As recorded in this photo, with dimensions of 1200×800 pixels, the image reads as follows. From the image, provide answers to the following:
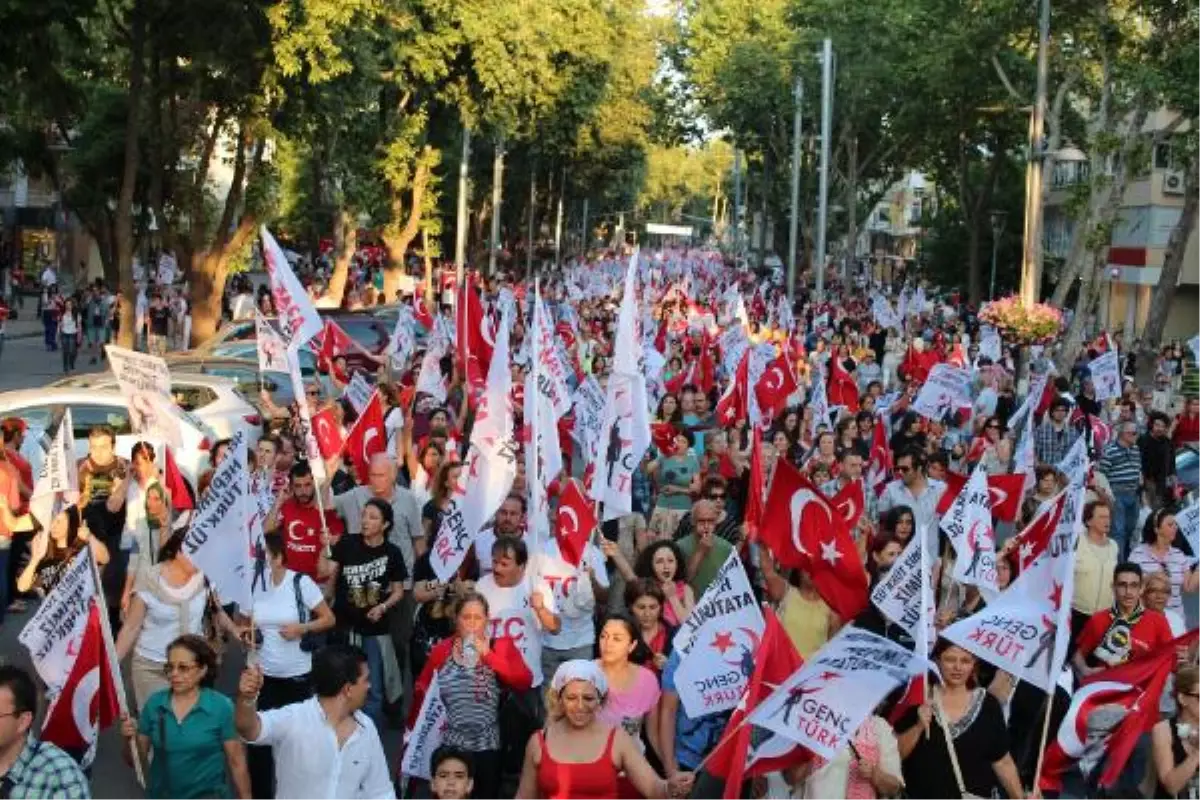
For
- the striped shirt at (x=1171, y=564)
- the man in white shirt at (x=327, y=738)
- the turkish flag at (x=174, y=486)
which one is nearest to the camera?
the man in white shirt at (x=327, y=738)

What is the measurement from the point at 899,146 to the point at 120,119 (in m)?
29.1

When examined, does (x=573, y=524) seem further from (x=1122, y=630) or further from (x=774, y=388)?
(x=774, y=388)

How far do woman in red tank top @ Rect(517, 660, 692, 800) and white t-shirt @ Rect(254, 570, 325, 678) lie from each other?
6.47 ft

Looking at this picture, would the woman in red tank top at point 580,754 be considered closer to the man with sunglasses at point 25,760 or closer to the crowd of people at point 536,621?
the crowd of people at point 536,621

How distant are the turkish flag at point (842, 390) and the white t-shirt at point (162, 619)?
39.7 ft

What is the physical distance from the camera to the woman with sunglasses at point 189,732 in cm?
607

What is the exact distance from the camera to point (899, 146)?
56719 millimetres

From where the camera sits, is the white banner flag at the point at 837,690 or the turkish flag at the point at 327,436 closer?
the white banner flag at the point at 837,690

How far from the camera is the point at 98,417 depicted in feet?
47.1

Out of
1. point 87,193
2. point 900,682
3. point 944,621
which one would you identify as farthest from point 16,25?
point 87,193

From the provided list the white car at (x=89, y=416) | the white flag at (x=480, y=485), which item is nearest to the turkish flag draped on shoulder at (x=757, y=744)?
the white flag at (x=480, y=485)

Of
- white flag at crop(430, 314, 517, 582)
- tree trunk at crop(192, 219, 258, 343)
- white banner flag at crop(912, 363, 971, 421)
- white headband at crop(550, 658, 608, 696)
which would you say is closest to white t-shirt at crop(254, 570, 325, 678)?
white flag at crop(430, 314, 517, 582)

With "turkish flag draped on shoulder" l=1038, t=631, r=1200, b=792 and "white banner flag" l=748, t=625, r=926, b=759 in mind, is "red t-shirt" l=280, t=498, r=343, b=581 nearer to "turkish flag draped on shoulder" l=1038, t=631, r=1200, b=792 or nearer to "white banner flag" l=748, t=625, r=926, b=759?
"turkish flag draped on shoulder" l=1038, t=631, r=1200, b=792

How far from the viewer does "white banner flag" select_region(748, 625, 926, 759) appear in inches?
210
